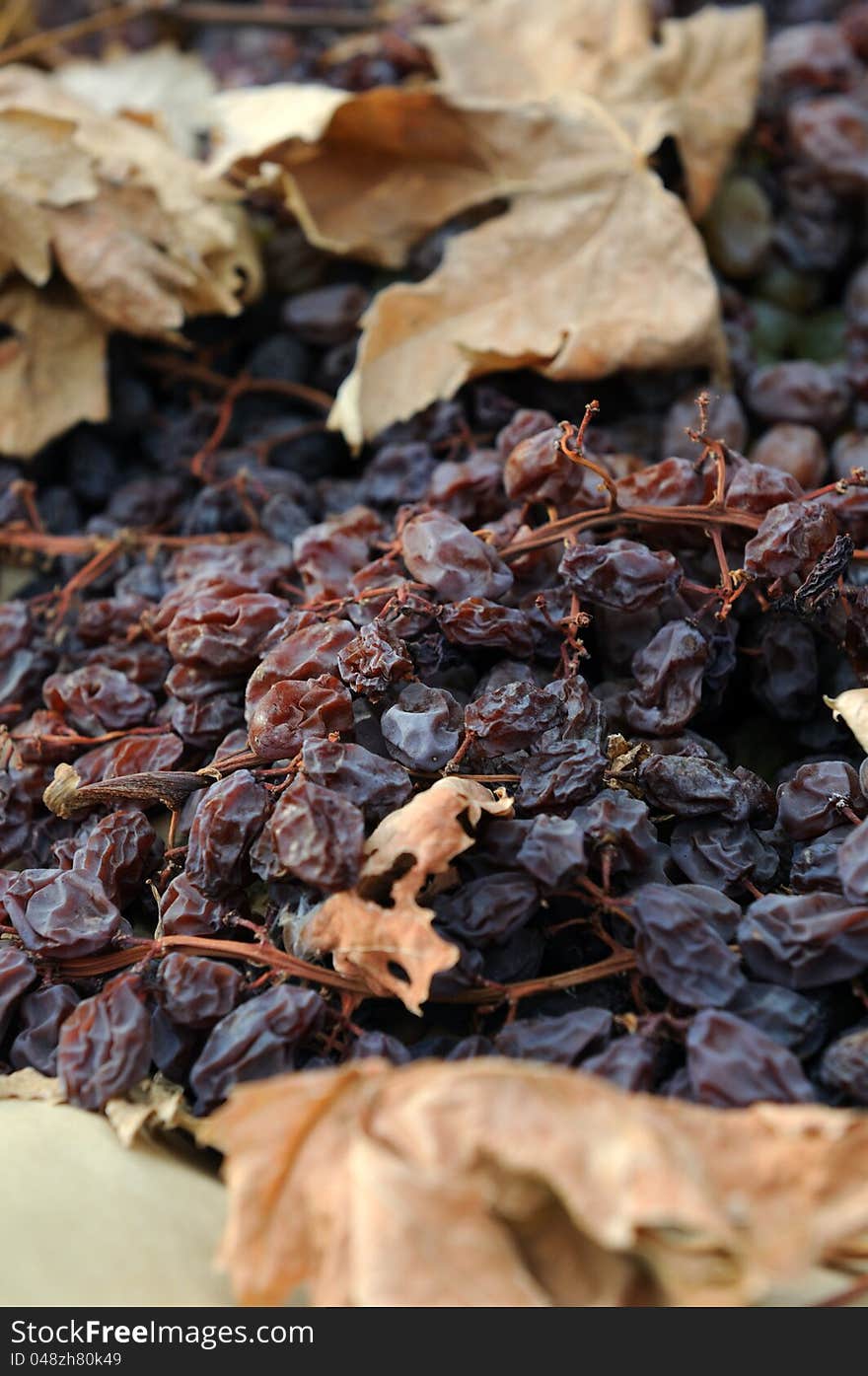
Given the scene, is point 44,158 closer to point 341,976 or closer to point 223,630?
point 223,630

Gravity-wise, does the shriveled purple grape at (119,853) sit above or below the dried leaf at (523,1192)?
below

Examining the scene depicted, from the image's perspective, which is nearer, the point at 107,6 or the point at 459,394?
the point at 459,394

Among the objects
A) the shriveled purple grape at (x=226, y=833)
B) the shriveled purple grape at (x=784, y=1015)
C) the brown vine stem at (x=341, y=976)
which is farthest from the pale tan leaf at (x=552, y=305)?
the shriveled purple grape at (x=784, y=1015)

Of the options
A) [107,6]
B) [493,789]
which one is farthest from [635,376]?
[107,6]

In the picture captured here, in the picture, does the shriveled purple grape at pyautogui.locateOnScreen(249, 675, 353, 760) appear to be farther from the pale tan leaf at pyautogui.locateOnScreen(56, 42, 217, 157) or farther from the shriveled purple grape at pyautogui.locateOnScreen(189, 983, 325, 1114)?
the pale tan leaf at pyautogui.locateOnScreen(56, 42, 217, 157)

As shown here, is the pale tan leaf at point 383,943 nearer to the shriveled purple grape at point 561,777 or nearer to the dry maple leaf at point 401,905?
the dry maple leaf at point 401,905

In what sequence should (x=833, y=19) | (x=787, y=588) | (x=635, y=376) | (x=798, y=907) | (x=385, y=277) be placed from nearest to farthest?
(x=798, y=907) → (x=787, y=588) → (x=635, y=376) → (x=385, y=277) → (x=833, y=19)

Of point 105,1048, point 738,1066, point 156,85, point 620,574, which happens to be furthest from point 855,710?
point 156,85
